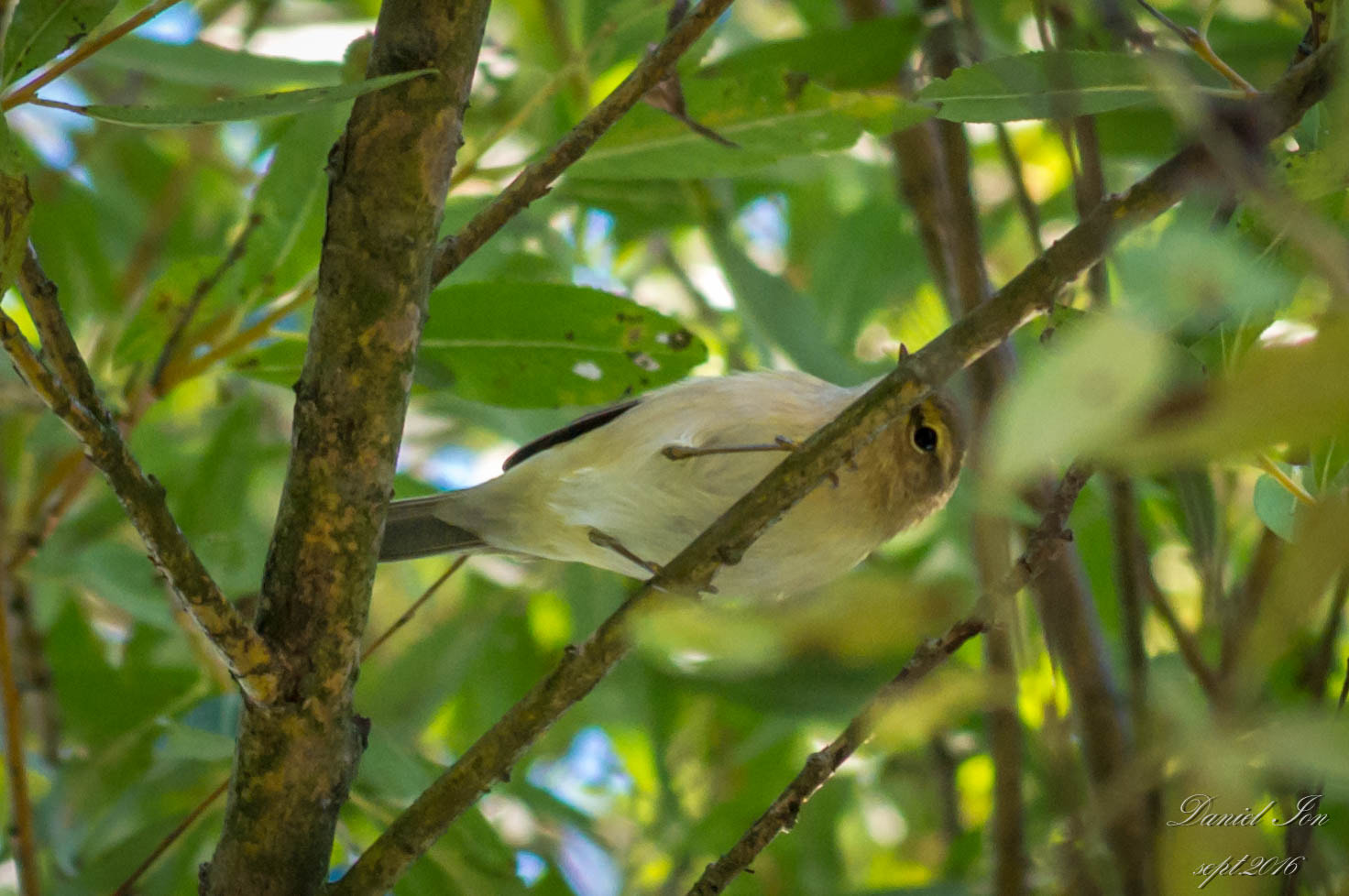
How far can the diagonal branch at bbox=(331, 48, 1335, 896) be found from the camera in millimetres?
1283

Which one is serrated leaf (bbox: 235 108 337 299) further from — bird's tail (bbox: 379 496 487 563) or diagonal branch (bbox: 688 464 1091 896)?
diagonal branch (bbox: 688 464 1091 896)

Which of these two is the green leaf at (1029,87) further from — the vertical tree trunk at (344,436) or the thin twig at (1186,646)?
the thin twig at (1186,646)

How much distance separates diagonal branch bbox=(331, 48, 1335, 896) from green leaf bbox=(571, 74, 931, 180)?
49 cm

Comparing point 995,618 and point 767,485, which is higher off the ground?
point 767,485

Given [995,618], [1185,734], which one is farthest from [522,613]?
[1185,734]

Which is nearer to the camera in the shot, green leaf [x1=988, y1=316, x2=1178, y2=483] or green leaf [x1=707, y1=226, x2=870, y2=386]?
green leaf [x1=988, y1=316, x2=1178, y2=483]

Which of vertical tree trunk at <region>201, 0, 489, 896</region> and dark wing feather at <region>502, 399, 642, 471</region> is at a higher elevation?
dark wing feather at <region>502, 399, 642, 471</region>

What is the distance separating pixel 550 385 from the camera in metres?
2.19

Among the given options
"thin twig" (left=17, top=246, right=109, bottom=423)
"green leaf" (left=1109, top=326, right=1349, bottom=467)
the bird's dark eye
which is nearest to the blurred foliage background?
"green leaf" (left=1109, top=326, right=1349, bottom=467)

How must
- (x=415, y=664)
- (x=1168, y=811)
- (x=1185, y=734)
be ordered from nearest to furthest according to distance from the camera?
(x=1185, y=734), (x=1168, y=811), (x=415, y=664)

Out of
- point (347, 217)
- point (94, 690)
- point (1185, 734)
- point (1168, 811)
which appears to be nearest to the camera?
point (1185, 734)

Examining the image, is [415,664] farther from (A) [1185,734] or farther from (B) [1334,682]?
(A) [1185,734]

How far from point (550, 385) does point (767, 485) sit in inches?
29.9

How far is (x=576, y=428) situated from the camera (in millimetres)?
2812
